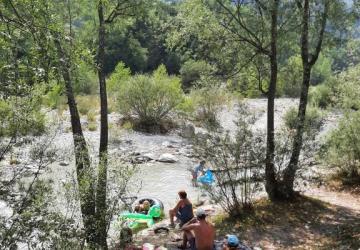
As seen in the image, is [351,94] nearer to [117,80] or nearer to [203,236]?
[203,236]

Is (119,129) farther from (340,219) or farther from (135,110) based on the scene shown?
(340,219)

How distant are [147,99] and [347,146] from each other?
47.1 feet

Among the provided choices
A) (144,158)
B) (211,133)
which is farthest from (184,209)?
(144,158)

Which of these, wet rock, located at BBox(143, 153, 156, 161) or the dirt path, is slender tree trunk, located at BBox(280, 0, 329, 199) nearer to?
the dirt path

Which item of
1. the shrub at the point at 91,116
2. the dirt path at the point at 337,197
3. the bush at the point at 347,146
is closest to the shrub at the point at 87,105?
the shrub at the point at 91,116

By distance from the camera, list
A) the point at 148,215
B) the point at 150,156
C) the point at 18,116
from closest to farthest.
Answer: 1. the point at 18,116
2. the point at 148,215
3. the point at 150,156

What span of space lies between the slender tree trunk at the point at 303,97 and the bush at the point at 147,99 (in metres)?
15.2

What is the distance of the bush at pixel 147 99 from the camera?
26.0 meters

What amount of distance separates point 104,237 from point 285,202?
18.0ft

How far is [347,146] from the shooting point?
13.2 m

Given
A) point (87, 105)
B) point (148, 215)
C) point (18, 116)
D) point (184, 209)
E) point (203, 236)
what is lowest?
point (148, 215)

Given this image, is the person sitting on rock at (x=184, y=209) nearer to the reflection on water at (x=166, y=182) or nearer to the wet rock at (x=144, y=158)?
the reflection on water at (x=166, y=182)

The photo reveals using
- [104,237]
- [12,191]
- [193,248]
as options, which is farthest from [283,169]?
[12,191]

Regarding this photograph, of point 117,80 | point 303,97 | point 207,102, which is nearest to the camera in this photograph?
point 303,97
